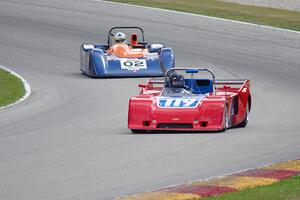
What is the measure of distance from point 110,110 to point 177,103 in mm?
3227

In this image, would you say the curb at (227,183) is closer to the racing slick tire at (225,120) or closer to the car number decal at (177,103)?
the racing slick tire at (225,120)

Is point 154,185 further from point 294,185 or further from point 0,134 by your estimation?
point 0,134

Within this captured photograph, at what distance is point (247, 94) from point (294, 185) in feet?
22.5

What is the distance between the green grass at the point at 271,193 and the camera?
10.6m

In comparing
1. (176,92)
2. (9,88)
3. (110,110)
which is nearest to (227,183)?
(176,92)

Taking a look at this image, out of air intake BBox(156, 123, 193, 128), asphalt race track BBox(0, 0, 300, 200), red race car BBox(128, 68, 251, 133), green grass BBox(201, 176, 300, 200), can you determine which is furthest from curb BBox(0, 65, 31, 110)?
green grass BBox(201, 176, 300, 200)

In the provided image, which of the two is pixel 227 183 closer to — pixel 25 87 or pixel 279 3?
pixel 25 87

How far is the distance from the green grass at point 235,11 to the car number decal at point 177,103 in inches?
658

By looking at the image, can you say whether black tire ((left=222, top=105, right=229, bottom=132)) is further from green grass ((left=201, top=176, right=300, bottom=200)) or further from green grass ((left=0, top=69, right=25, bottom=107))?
green grass ((left=0, top=69, right=25, bottom=107))

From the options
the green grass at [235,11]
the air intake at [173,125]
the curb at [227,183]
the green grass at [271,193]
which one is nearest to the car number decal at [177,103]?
the air intake at [173,125]

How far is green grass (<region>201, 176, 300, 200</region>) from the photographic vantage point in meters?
10.6

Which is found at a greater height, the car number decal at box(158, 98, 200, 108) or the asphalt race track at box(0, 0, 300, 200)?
the car number decal at box(158, 98, 200, 108)

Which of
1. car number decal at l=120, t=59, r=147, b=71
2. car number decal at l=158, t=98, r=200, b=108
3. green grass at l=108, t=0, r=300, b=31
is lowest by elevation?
car number decal at l=120, t=59, r=147, b=71

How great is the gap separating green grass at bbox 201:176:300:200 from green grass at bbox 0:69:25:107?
9.89m
